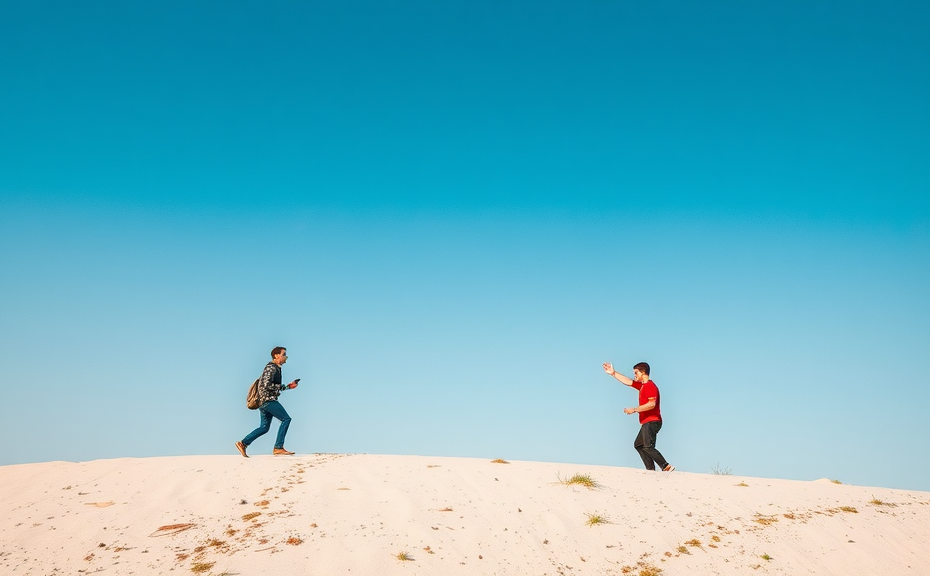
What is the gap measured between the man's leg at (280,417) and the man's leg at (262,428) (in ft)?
0.30

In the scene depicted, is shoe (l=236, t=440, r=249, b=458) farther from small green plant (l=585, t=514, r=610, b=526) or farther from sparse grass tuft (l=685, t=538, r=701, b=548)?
sparse grass tuft (l=685, t=538, r=701, b=548)

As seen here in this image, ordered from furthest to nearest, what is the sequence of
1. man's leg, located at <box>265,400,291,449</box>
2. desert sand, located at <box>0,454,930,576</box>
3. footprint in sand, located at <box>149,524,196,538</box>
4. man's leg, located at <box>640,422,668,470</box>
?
man's leg, located at <box>265,400,291,449</box> < man's leg, located at <box>640,422,668,470</box> < footprint in sand, located at <box>149,524,196,538</box> < desert sand, located at <box>0,454,930,576</box>

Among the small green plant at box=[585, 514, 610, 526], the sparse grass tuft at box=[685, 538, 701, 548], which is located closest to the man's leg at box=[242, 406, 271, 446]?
the small green plant at box=[585, 514, 610, 526]

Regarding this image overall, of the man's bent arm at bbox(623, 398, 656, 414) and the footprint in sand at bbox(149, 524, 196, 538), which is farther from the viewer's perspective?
the man's bent arm at bbox(623, 398, 656, 414)

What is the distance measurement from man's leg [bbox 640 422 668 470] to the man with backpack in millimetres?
5959

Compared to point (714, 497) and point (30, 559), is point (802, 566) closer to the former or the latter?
point (714, 497)

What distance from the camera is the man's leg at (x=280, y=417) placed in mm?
10039

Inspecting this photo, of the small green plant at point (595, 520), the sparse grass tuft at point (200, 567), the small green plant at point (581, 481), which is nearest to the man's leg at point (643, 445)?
the small green plant at point (581, 481)

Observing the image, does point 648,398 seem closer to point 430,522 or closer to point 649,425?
point 649,425

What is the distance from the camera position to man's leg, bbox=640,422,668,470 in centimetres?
970

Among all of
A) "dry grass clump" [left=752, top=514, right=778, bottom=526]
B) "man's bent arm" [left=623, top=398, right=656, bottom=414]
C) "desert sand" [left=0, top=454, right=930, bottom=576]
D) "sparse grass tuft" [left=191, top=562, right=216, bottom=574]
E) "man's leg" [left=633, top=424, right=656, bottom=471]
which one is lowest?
"sparse grass tuft" [left=191, top=562, right=216, bottom=574]

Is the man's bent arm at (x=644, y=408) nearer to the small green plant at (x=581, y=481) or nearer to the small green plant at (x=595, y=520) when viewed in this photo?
the small green plant at (x=581, y=481)

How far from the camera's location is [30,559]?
587 centimetres

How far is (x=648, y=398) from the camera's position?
985cm
